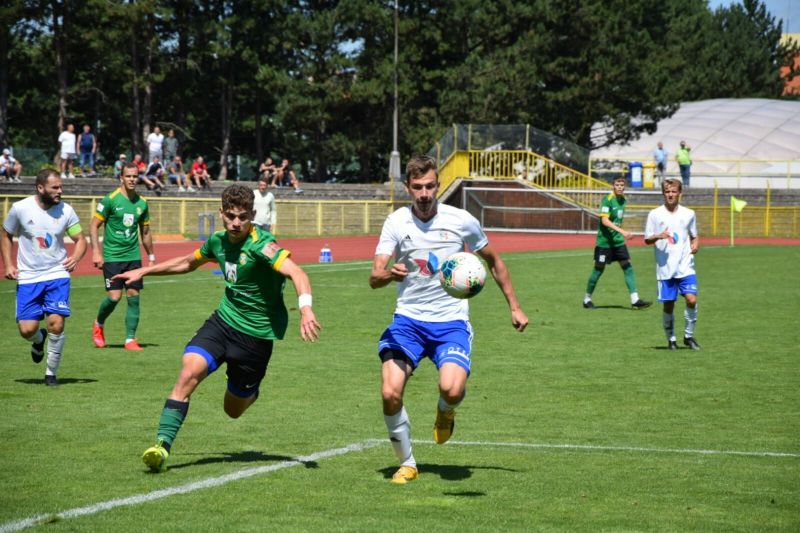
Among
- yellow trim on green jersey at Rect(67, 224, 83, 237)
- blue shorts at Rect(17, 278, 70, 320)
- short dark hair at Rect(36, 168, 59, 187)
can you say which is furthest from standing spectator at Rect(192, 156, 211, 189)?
blue shorts at Rect(17, 278, 70, 320)

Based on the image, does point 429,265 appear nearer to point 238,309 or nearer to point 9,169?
point 238,309

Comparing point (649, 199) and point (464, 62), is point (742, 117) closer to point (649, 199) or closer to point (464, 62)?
point (464, 62)

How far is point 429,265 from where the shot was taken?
26.8 feet

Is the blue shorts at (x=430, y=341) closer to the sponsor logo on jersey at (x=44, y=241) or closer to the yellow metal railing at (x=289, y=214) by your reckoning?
the sponsor logo on jersey at (x=44, y=241)

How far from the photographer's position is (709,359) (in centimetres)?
1455

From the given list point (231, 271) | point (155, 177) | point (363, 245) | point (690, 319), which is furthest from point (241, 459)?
point (155, 177)

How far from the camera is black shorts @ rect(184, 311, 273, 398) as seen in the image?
8234mm

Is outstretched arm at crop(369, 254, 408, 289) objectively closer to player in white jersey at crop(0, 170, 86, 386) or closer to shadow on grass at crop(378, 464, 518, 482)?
shadow on grass at crop(378, 464, 518, 482)

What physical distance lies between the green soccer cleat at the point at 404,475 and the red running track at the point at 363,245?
22.9 metres

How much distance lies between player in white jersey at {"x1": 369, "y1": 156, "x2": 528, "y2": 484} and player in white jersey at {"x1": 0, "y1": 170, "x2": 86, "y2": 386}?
5.07 meters

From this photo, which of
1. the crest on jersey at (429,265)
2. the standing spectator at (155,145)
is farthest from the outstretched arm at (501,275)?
the standing spectator at (155,145)

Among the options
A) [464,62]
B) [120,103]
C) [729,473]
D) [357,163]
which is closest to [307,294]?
[729,473]

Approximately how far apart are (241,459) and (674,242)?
321 inches

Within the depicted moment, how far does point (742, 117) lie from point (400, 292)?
78924mm
